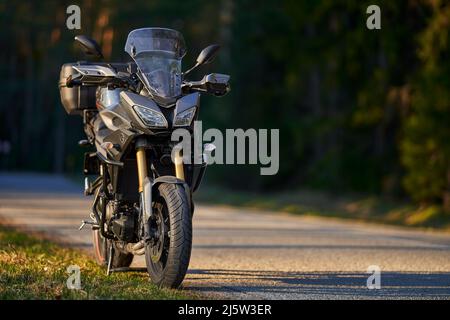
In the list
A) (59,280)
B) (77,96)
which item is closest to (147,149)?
(59,280)

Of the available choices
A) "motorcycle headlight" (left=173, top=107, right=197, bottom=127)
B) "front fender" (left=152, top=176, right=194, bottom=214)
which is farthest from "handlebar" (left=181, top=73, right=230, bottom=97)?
"front fender" (left=152, top=176, right=194, bottom=214)

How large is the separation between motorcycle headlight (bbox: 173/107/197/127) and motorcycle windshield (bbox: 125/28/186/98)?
24cm

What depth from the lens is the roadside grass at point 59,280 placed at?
7430 millimetres

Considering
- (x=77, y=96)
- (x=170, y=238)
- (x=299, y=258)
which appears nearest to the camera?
(x=170, y=238)

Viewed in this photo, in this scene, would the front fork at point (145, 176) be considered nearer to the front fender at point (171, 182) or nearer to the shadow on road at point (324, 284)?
the front fender at point (171, 182)

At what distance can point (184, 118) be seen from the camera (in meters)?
8.12

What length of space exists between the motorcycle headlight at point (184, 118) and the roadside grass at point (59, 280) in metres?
1.30

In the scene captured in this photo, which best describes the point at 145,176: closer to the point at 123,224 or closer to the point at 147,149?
the point at 147,149

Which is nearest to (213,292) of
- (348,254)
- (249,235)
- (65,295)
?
(65,295)

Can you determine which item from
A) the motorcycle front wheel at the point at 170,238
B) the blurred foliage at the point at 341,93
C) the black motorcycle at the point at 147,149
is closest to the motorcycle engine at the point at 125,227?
the black motorcycle at the point at 147,149

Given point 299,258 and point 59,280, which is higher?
point 59,280

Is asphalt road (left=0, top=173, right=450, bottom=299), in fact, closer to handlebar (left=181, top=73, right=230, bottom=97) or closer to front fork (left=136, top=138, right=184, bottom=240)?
front fork (left=136, top=138, right=184, bottom=240)

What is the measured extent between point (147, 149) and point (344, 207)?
66.3ft

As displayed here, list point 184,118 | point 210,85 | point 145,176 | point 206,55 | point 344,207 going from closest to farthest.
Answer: point 184,118
point 145,176
point 210,85
point 206,55
point 344,207
